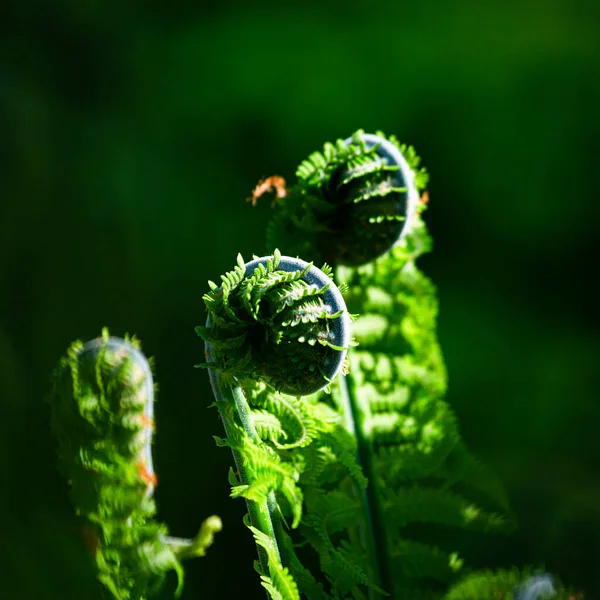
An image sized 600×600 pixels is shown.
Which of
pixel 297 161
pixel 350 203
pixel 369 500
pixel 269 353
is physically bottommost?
pixel 369 500

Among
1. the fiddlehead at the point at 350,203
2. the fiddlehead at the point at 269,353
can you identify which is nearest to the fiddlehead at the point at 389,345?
the fiddlehead at the point at 350,203

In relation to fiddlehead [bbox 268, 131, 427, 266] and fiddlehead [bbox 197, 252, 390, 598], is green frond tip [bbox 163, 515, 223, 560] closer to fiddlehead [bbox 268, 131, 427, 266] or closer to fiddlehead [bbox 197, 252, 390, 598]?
fiddlehead [bbox 197, 252, 390, 598]

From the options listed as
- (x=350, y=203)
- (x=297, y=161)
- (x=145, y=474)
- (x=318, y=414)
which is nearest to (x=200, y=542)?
(x=145, y=474)

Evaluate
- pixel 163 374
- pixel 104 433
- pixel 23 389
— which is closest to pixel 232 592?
pixel 163 374

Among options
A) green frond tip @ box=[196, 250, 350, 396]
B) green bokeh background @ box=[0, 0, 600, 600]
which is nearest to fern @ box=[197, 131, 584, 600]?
green frond tip @ box=[196, 250, 350, 396]

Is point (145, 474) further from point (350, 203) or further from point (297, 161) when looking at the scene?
point (297, 161)

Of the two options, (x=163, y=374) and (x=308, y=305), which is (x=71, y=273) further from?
(x=308, y=305)

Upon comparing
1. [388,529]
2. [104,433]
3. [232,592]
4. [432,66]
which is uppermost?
[432,66]
